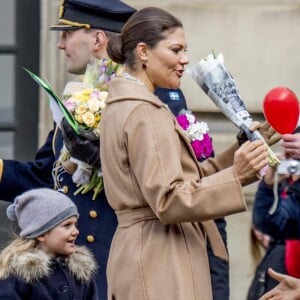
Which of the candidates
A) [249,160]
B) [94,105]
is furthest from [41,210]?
[249,160]

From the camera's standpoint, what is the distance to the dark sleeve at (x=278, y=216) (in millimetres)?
7219

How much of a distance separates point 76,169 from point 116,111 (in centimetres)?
102

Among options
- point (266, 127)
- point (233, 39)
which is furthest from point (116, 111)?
point (233, 39)

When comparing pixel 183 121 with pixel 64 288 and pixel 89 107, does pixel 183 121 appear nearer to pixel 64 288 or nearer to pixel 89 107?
pixel 89 107

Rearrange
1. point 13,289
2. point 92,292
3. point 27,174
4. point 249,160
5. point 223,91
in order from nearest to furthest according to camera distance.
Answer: point 249,160 → point 223,91 → point 13,289 → point 92,292 → point 27,174

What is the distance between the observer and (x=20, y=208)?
6.89 meters

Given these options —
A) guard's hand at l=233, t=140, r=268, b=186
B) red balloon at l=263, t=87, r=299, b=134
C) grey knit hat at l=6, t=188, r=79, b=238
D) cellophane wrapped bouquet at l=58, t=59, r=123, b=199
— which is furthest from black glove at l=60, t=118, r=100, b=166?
guard's hand at l=233, t=140, r=268, b=186

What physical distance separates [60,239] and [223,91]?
3.65ft

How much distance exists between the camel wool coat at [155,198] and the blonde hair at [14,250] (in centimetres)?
67

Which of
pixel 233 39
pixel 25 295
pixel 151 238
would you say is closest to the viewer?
pixel 151 238

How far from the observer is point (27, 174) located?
7.53 meters

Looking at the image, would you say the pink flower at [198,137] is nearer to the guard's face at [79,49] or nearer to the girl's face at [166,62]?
the guard's face at [79,49]

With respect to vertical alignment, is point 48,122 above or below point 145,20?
below

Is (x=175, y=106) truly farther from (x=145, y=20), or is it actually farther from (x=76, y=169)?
(x=145, y=20)
